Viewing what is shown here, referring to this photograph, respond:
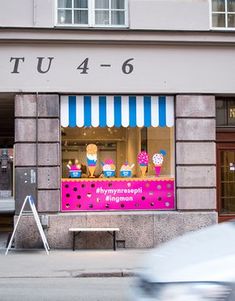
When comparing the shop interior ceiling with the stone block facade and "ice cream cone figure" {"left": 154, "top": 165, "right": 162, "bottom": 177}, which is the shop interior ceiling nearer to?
the stone block facade

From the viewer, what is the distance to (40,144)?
14.0 meters

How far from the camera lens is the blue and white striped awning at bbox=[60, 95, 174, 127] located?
1441cm

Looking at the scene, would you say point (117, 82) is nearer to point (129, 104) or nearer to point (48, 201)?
point (129, 104)

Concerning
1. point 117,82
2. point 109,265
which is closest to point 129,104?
point 117,82

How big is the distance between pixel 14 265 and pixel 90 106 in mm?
4261

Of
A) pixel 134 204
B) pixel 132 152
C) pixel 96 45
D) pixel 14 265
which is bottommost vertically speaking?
pixel 14 265

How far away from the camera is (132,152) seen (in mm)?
14742

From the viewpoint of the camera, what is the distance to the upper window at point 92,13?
47.5ft

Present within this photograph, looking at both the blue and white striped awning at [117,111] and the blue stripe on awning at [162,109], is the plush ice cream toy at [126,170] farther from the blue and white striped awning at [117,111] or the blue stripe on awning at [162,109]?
the blue stripe on awning at [162,109]

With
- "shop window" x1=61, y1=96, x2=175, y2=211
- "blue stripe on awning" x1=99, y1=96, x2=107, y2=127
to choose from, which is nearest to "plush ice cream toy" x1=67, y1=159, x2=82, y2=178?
"shop window" x1=61, y1=96, x2=175, y2=211

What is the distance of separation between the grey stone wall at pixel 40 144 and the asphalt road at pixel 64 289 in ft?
11.1

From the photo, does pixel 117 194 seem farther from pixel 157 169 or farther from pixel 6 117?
pixel 6 117

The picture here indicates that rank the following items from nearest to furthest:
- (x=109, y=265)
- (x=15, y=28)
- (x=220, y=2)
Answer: (x=109, y=265)
(x=15, y=28)
(x=220, y=2)

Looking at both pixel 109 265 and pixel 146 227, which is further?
pixel 146 227
